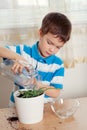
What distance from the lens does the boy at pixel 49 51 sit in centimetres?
123

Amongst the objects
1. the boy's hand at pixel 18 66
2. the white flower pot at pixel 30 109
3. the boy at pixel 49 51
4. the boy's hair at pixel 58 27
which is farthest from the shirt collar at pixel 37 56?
the white flower pot at pixel 30 109

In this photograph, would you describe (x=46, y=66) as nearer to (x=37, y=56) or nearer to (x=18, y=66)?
(x=37, y=56)

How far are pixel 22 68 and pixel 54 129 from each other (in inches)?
12.2

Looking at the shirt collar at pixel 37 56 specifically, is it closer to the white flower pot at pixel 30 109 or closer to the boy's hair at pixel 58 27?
the boy's hair at pixel 58 27

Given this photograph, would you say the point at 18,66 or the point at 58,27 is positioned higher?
the point at 58,27

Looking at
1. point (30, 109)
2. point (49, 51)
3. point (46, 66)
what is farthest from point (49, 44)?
point (30, 109)

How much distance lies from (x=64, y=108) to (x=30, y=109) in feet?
0.74

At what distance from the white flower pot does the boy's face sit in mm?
369

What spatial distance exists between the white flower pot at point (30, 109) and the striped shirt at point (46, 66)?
1.33ft

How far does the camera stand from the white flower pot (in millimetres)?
945

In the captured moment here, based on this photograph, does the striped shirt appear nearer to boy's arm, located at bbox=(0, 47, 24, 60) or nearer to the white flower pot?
boy's arm, located at bbox=(0, 47, 24, 60)

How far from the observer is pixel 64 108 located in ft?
3.68

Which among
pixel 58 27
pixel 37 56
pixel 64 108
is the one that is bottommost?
pixel 64 108

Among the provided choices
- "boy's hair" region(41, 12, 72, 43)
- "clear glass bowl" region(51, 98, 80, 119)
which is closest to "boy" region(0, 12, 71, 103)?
"boy's hair" region(41, 12, 72, 43)
